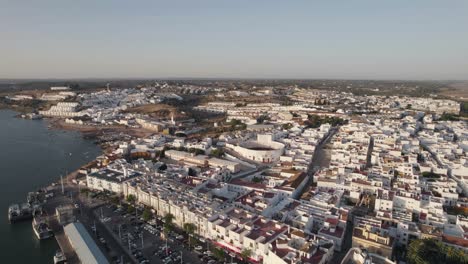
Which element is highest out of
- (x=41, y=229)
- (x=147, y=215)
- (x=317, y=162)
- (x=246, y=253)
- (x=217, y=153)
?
(x=217, y=153)

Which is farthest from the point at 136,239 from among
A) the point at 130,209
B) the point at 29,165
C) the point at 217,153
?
the point at 29,165

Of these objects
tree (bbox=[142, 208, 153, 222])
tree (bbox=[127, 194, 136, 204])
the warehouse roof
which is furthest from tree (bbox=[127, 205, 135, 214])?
the warehouse roof

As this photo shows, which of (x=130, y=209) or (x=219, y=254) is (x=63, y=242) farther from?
(x=219, y=254)

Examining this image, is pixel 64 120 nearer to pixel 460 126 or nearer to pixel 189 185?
pixel 189 185

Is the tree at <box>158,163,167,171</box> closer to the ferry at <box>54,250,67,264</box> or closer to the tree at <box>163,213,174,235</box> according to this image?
the tree at <box>163,213,174,235</box>

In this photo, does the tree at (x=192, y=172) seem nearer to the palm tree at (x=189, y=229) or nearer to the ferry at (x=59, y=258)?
the palm tree at (x=189, y=229)

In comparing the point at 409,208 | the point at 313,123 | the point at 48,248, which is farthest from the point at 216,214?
the point at 313,123

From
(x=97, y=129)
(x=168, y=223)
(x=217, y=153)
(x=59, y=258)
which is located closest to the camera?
(x=59, y=258)
